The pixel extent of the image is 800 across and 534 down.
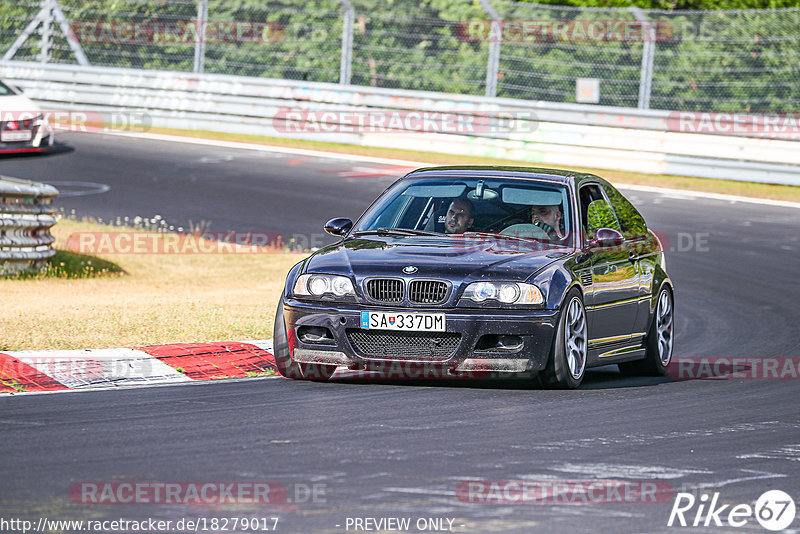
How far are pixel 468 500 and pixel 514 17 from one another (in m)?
19.1

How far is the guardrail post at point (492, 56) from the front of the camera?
23891mm

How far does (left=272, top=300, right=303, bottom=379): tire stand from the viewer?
8.73 m

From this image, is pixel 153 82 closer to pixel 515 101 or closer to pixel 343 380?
pixel 515 101

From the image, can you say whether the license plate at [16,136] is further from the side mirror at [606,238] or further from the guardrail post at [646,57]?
the side mirror at [606,238]

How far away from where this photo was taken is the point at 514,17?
78.3ft

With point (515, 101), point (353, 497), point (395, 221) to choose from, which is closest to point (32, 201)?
point (395, 221)

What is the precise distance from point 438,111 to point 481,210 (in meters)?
15.2

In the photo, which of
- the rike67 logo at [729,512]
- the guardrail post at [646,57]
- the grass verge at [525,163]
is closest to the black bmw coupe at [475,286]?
the rike67 logo at [729,512]

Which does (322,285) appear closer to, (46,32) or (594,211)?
(594,211)

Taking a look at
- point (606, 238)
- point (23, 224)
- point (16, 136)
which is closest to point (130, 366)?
point (606, 238)

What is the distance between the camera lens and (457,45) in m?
24.1

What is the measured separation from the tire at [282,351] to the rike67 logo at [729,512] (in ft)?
11.6

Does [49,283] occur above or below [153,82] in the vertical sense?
below

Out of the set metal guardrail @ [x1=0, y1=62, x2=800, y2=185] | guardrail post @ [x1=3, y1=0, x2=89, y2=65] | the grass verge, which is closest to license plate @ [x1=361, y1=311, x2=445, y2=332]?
the grass verge
